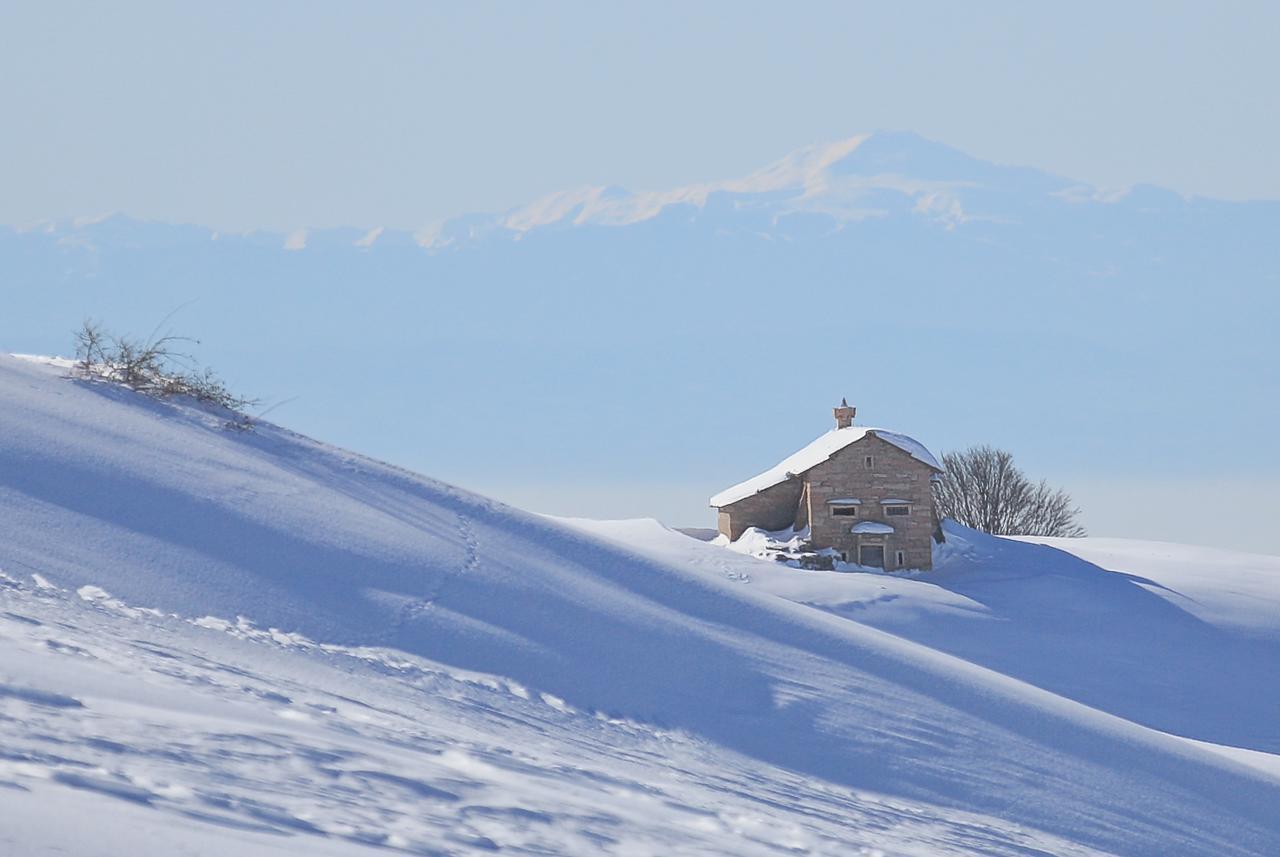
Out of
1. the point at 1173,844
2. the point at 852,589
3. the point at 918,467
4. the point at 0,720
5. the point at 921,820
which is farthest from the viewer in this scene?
the point at 918,467

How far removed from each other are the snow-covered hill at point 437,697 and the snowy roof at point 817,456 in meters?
17.7

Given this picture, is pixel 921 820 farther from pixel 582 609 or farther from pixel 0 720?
pixel 0 720

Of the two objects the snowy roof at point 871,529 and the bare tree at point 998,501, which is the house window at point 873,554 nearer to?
the snowy roof at point 871,529

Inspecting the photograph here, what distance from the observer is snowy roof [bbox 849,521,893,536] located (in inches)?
1372

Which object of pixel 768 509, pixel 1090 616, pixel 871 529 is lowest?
pixel 1090 616

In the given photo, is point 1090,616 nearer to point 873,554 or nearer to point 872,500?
point 873,554

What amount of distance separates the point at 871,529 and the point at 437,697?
82.3 feet

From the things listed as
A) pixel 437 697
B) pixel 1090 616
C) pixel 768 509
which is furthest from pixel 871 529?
pixel 437 697

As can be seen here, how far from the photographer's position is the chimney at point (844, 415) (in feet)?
128

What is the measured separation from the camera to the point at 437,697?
10.8 meters

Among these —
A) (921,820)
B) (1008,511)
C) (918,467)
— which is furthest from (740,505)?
(921,820)

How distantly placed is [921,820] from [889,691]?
280 cm

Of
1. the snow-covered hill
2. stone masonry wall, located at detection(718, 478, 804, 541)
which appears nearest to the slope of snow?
stone masonry wall, located at detection(718, 478, 804, 541)

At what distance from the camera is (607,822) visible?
8227 mm
